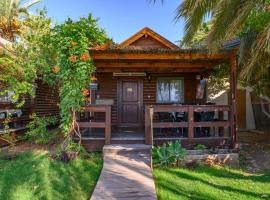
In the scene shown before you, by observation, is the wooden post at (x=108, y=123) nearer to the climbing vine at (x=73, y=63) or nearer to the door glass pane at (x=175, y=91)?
the climbing vine at (x=73, y=63)

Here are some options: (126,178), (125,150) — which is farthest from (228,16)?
(125,150)

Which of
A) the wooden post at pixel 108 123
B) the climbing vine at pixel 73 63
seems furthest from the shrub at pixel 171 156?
the climbing vine at pixel 73 63

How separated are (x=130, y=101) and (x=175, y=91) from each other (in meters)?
1.97

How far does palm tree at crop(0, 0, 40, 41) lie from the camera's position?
699 inches

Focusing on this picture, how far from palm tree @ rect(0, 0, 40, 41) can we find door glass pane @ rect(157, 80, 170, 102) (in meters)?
10.8

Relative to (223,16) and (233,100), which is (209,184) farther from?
(223,16)

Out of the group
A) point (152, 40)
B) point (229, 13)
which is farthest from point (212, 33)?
point (152, 40)

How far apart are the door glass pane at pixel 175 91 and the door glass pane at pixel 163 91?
17 cm

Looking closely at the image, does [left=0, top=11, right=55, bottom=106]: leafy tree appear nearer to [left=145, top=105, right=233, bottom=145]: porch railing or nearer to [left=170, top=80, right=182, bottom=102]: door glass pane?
[left=145, top=105, right=233, bottom=145]: porch railing

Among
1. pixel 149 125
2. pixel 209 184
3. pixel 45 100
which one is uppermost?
pixel 45 100

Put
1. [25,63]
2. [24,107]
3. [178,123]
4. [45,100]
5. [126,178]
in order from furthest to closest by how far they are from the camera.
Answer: [45,100]
[24,107]
[25,63]
[178,123]
[126,178]

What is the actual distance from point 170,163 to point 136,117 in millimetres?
5089

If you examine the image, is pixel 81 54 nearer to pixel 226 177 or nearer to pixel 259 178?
pixel 226 177

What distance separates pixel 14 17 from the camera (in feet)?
61.8
